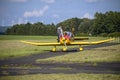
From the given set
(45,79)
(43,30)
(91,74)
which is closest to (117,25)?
(91,74)

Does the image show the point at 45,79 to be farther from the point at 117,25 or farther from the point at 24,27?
the point at 24,27

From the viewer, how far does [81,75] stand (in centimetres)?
1483

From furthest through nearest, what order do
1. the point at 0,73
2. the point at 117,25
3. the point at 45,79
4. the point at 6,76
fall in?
the point at 117,25, the point at 0,73, the point at 6,76, the point at 45,79

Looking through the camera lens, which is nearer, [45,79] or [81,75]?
[45,79]

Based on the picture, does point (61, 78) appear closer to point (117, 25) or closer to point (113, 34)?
point (117, 25)

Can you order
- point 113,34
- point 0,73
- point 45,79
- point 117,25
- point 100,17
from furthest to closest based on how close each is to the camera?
1. point 100,17
2. point 113,34
3. point 117,25
4. point 0,73
5. point 45,79

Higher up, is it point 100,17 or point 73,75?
point 100,17

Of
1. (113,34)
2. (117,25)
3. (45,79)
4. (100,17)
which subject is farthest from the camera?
(100,17)

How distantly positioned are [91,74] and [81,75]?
60 centimetres

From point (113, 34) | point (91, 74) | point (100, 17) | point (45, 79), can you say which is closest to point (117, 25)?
point (113, 34)

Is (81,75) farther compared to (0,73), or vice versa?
(0,73)

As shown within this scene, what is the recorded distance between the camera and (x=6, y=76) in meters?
14.8

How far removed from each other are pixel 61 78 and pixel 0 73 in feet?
12.4

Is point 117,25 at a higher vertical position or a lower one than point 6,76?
higher
